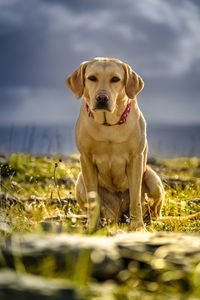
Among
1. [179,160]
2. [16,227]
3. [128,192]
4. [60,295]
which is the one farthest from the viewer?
[179,160]

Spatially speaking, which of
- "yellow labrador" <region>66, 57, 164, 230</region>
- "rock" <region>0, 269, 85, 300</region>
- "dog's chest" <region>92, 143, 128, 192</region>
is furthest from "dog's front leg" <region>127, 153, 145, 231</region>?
"rock" <region>0, 269, 85, 300</region>

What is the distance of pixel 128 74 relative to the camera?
14.2 ft

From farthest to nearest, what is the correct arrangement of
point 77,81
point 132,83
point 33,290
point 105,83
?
point 77,81 < point 132,83 < point 105,83 < point 33,290

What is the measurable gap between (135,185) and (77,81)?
4.32 feet

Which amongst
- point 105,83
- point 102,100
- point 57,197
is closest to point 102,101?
point 102,100

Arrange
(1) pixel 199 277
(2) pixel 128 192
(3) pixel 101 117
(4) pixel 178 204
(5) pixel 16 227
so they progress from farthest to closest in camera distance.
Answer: (4) pixel 178 204 → (2) pixel 128 192 → (3) pixel 101 117 → (5) pixel 16 227 → (1) pixel 199 277

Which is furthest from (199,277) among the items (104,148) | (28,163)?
(28,163)

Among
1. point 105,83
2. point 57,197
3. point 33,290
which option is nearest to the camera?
point 33,290

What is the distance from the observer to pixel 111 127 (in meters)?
4.32

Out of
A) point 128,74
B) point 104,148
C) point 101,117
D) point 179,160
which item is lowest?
point 179,160

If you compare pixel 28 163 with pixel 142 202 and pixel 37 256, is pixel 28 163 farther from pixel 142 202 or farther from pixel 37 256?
pixel 37 256

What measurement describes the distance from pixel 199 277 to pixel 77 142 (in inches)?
108

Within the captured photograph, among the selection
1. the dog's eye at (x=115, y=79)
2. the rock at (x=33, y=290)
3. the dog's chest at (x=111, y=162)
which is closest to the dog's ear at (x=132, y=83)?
the dog's eye at (x=115, y=79)

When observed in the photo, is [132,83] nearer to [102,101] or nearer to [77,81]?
[102,101]
